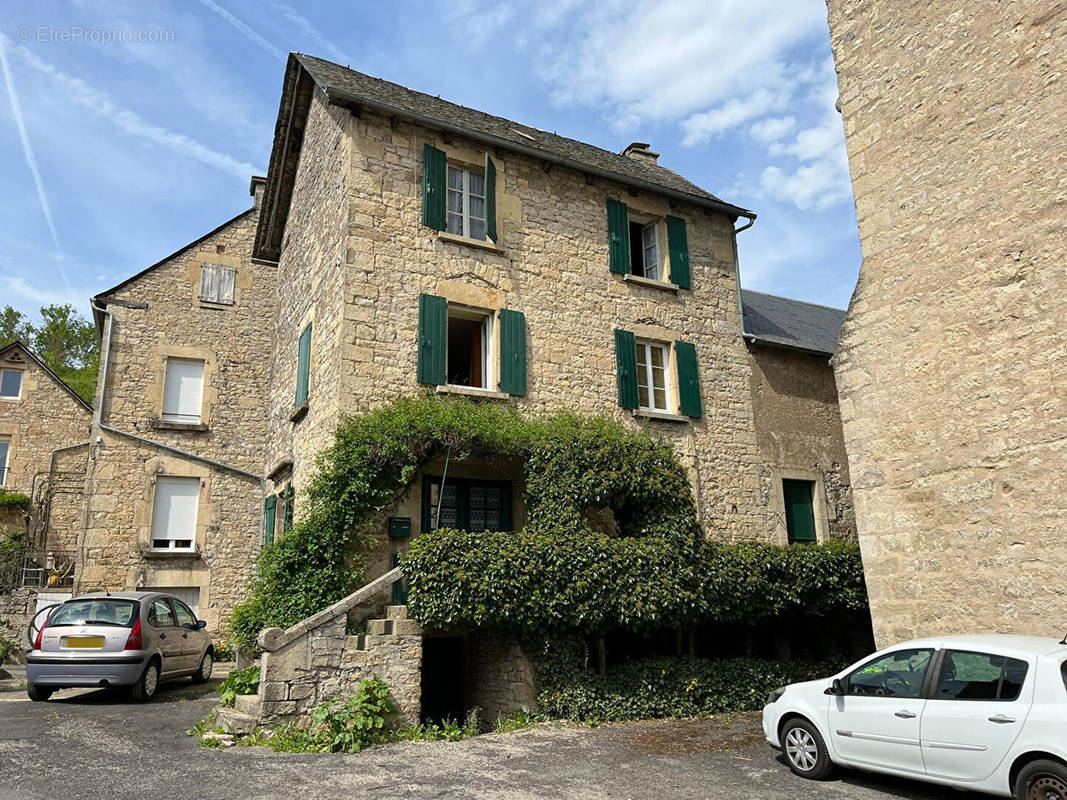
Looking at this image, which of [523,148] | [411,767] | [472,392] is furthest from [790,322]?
[411,767]

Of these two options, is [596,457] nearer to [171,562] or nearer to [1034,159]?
[1034,159]

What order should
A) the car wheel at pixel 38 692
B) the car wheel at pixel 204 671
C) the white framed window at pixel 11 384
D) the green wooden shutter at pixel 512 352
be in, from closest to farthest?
the car wheel at pixel 38 692
the green wooden shutter at pixel 512 352
the car wheel at pixel 204 671
the white framed window at pixel 11 384

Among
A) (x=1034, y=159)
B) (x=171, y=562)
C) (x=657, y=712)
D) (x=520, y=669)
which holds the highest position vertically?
(x=1034, y=159)

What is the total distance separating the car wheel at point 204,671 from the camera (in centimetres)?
1057

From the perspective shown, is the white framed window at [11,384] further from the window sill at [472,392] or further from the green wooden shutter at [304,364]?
the window sill at [472,392]

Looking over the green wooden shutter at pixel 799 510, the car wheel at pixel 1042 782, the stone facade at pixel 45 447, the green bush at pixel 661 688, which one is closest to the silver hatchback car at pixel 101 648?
the green bush at pixel 661 688

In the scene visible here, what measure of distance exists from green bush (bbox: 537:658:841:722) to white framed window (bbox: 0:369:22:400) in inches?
695

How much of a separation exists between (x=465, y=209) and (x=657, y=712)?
7342mm

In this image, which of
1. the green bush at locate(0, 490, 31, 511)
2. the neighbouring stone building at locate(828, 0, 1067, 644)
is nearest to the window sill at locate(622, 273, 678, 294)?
the neighbouring stone building at locate(828, 0, 1067, 644)

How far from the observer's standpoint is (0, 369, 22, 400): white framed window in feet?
63.4

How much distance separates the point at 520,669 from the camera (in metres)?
8.66

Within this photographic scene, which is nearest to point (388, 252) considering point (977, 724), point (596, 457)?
point (596, 457)

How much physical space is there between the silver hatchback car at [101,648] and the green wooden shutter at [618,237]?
8.21m

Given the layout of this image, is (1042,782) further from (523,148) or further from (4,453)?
(4,453)
